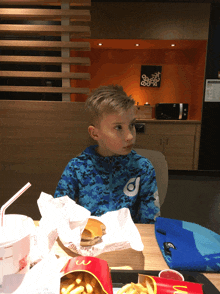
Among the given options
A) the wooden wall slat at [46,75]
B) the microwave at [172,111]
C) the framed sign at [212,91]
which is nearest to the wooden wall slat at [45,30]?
the wooden wall slat at [46,75]

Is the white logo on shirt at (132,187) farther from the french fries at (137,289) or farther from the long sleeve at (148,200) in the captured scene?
the french fries at (137,289)

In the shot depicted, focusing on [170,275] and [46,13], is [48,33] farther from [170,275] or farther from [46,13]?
[170,275]

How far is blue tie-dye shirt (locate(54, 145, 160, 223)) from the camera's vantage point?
1042 mm

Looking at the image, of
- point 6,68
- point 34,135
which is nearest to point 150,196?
point 34,135

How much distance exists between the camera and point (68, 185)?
1.02m

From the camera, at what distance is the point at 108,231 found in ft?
2.16

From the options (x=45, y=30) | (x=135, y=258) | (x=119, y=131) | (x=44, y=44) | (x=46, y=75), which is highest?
(x=45, y=30)

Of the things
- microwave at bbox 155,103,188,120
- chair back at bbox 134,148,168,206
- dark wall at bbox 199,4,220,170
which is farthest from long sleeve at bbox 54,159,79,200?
dark wall at bbox 199,4,220,170

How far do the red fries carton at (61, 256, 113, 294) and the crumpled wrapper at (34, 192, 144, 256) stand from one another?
0.13 metres

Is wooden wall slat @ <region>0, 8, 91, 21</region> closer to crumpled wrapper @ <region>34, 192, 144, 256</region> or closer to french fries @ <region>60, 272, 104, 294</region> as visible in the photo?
crumpled wrapper @ <region>34, 192, 144, 256</region>

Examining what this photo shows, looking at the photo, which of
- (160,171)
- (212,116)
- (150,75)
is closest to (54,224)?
(160,171)

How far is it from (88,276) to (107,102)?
76cm

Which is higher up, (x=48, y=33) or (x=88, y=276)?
(x=48, y=33)

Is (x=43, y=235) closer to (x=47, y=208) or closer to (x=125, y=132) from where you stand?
(x=47, y=208)
